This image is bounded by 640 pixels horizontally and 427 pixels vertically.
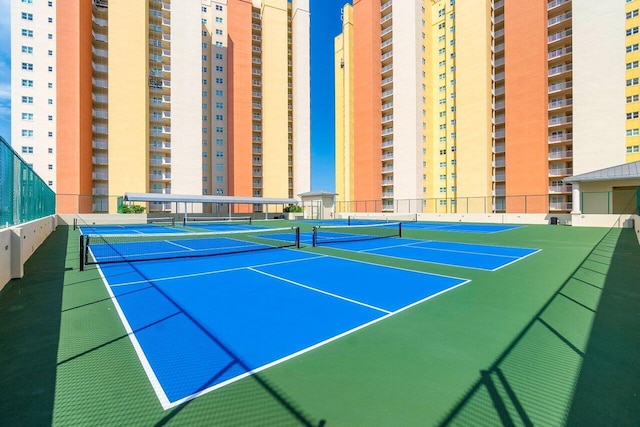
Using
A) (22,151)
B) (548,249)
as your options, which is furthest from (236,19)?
(548,249)

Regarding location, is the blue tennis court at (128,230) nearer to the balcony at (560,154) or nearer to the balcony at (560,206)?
the balcony at (560,206)

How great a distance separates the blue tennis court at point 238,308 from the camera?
394 cm

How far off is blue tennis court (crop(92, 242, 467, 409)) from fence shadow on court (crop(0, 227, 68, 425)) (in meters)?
0.94

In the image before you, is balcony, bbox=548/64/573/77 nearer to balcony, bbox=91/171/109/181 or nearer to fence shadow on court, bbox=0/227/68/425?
fence shadow on court, bbox=0/227/68/425

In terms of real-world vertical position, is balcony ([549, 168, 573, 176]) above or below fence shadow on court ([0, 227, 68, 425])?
above

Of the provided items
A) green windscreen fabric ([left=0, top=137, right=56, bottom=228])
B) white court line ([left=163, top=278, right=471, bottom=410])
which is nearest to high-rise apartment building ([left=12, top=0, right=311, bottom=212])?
green windscreen fabric ([left=0, top=137, right=56, bottom=228])

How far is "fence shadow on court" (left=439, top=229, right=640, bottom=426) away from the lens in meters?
3.02

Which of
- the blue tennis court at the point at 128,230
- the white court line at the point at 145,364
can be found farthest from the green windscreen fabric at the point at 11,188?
the blue tennis court at the point at 128,230


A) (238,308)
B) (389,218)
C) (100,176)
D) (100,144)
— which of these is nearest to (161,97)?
(100,144)

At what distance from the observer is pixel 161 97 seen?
56.1 m

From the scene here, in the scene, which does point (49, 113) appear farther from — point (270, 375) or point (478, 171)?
point (478, 171)

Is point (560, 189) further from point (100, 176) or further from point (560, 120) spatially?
point (100, 176)

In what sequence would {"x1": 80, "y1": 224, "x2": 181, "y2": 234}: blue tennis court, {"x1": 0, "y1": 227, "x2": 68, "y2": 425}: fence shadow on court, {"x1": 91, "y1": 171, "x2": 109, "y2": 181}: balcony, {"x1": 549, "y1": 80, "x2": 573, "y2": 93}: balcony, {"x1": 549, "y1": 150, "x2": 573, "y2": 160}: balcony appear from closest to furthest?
1. {"x1": 0, "y1": 227, "x2": 68, "y2": 425}: fence shadow on court
2. {"x1": 80, "y1": 224, "x2": 181, "y2": 234}: blue tennis court
3. {"x1": 549, "y1": 150, "x2": 573, "y2": 160}: balcony
4. {"x1": 549, "y1": 80, "x2": 573, "y2": 93}: balcony
5. {"x1": 91, "y1": 171, "x2": 109, "y2": 181}: balcony

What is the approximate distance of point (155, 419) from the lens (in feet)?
9.58
